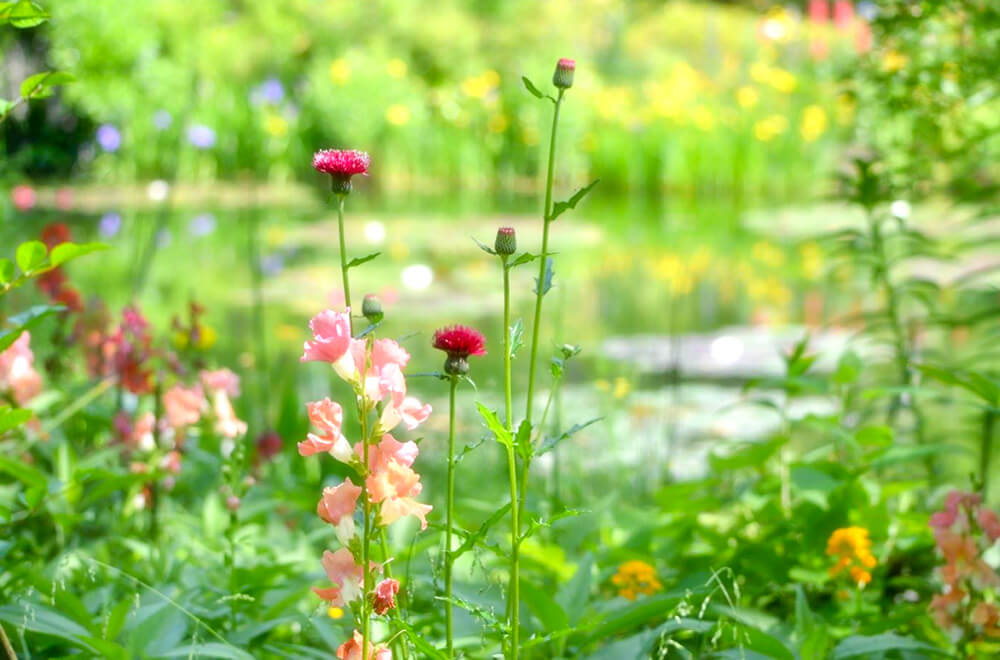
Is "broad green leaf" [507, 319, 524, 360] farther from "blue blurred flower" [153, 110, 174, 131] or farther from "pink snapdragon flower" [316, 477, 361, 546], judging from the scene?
"blue blurred flower" [153, 110, 174, 131]

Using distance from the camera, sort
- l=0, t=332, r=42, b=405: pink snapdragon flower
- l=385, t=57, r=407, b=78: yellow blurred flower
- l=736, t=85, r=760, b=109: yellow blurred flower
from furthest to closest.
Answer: l=736, t=85, r=760, b=109: yellow blurred flower → l=385, t=57, r=407, b=78: yellow blurred flower → l=0, t=332, r=42, b=405: pink snapdragon flower

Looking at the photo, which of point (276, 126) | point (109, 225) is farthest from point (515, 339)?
point (276, 126)

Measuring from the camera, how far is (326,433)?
0.94 metres

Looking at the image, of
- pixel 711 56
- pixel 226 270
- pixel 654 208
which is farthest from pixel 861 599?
pixel 711 56

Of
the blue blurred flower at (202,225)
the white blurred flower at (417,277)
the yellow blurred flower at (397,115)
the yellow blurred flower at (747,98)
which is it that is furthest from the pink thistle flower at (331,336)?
the yellow blurred flower at (747,98)

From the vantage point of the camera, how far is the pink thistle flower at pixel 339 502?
95cm

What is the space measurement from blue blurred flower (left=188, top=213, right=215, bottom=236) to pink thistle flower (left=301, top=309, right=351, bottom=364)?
19.7ft

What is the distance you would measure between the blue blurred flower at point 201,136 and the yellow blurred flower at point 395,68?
144cm

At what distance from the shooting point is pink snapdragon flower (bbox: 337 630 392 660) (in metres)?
0.99

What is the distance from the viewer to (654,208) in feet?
26.7

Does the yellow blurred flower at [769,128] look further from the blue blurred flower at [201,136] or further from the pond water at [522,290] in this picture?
the blue blurred flower at [201,136]

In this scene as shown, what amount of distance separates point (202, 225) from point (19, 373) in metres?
5.50

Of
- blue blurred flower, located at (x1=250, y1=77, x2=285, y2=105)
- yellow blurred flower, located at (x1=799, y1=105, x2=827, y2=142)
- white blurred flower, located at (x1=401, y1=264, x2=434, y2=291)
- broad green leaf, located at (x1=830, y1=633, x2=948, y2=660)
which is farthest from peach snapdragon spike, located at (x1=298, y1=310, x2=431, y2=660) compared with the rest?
yellow blurred flower, located at (x1=799, y1=105, x2=827, y2=142)

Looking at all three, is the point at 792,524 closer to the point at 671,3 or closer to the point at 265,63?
the point at 265,63
